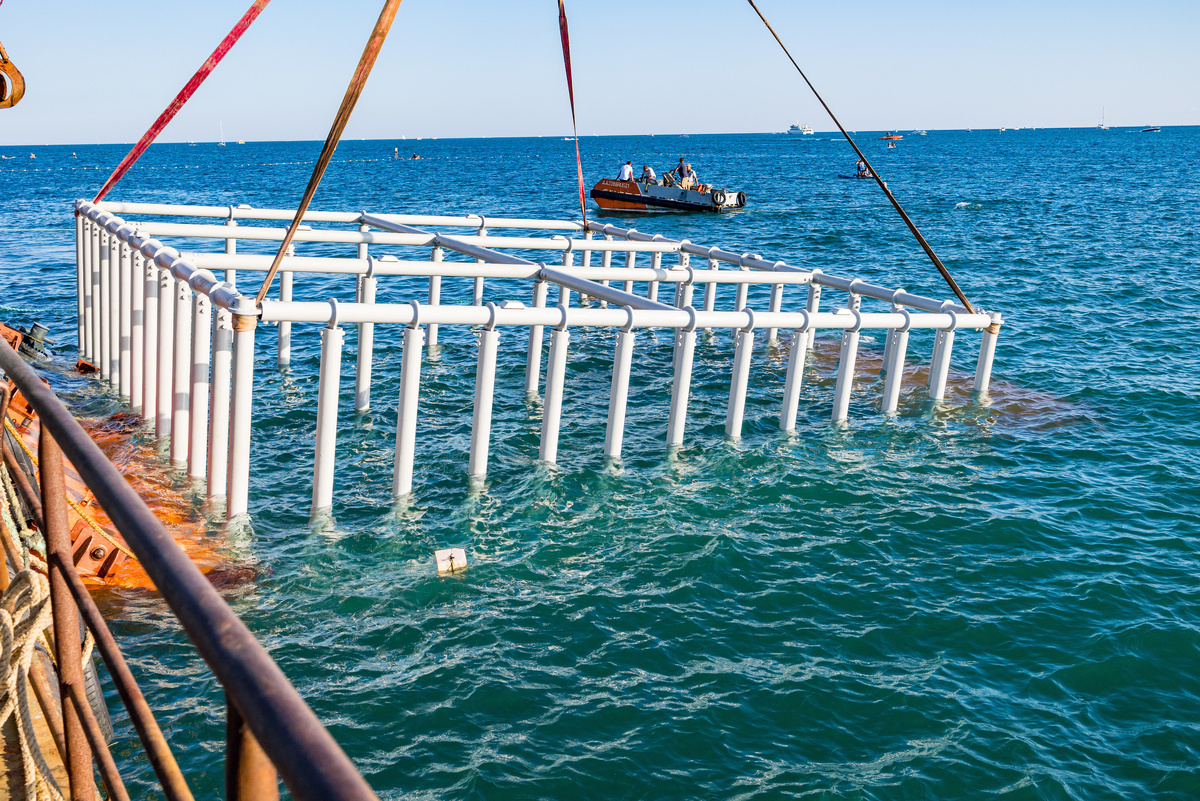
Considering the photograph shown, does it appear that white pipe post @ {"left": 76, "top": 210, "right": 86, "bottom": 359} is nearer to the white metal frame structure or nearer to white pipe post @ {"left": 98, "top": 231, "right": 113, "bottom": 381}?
the white metal frame structure

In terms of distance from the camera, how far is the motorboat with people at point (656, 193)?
4891 cm

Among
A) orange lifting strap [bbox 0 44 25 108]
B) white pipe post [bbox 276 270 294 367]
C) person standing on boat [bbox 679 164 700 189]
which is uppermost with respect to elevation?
person standing on boat [bbox 679 164 700 189]

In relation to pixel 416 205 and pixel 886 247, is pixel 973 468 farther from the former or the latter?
pixel 416 205

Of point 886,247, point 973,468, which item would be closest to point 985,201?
point 886,247

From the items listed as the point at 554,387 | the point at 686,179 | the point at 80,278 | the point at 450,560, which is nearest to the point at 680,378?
the point at 554,387

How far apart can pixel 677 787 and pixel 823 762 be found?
109 cm

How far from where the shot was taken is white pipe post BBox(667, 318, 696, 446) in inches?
441

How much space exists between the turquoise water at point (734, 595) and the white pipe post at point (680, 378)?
20.7 inches

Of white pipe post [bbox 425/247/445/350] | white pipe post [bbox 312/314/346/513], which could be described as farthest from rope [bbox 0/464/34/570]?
white pipe post [bbox 425/247/445/350]

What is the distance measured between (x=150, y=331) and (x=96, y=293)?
4014mm

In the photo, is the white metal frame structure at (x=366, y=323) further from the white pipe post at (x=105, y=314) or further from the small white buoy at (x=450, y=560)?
the small white buoy at (x=450, y=560)

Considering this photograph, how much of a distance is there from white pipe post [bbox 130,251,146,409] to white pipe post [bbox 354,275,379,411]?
2.74m

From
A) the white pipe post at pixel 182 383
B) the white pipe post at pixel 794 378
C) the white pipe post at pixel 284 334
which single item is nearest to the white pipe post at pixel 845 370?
the white pipe post at pixel 794 378

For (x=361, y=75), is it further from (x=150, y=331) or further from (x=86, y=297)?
(x=86, y=297)
